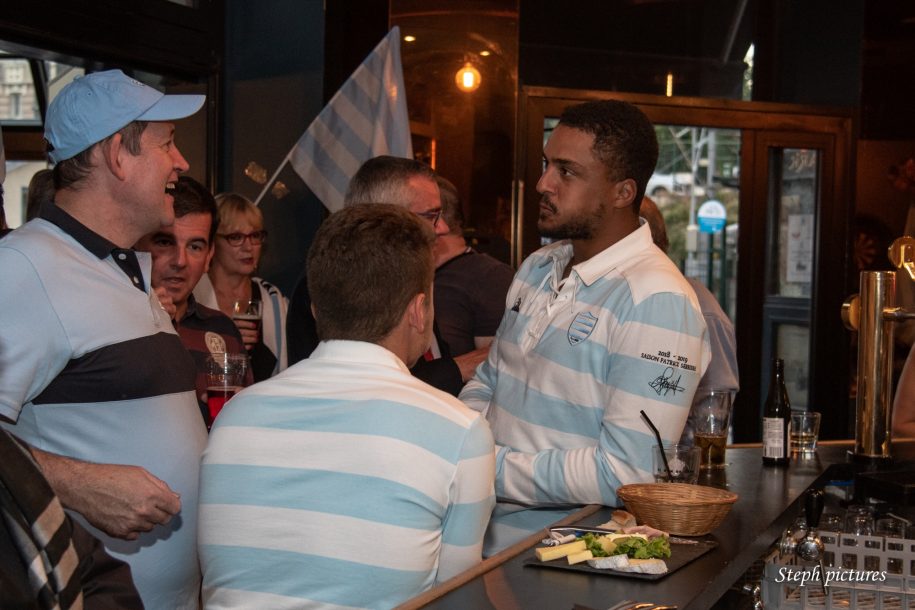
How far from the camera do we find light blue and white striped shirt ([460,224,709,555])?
7.60 ft

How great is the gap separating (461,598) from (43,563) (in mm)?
721

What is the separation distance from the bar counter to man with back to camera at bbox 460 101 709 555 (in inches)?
5.6

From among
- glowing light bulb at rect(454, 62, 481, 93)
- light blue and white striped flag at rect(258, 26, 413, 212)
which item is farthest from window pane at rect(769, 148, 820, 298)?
light blue and white striped flag at rect(258, 26, 413, 212)

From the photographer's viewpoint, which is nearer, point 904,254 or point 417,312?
point 417,312

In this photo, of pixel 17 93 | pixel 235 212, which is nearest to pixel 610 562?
pixel 235 212

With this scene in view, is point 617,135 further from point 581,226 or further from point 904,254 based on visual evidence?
point 904,254

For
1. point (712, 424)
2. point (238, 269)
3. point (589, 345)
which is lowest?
point (712, 424)

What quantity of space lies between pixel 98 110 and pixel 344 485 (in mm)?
1109

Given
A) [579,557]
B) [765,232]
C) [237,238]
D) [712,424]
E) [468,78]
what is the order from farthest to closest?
[765,232], [468,78], [237,238], [712,424], [579,557]

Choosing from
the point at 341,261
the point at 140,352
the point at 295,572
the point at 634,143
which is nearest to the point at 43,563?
the point at 295,572

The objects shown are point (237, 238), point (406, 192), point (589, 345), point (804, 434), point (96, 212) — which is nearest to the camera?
point (96, 212)

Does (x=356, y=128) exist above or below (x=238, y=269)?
above

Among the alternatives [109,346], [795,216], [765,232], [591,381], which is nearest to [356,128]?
[591,381]

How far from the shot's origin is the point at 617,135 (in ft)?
8.71
